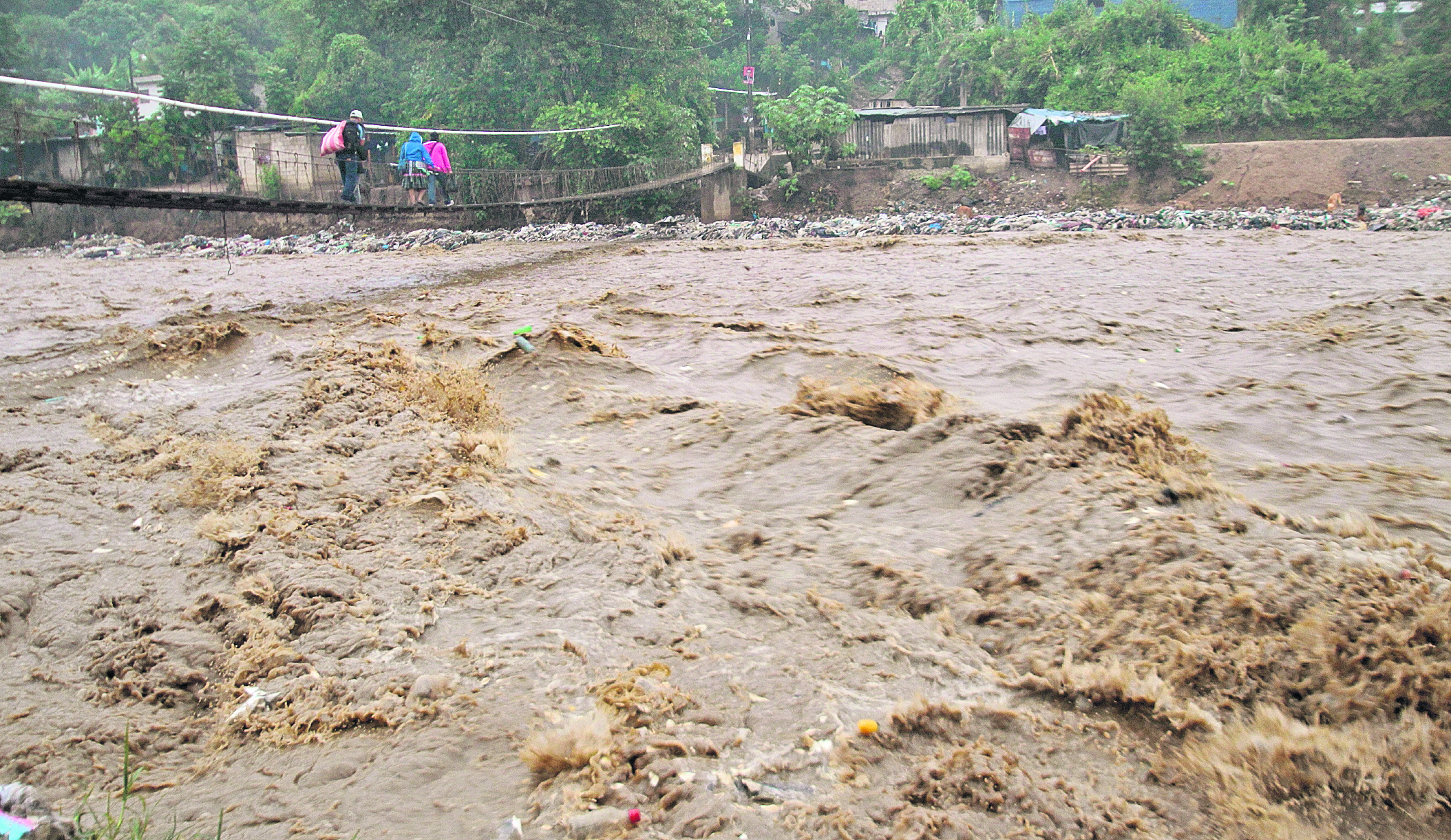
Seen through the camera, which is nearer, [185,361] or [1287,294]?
[185,361]

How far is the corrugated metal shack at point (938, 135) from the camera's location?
22.6 m

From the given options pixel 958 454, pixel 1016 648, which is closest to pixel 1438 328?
pixel 958 454

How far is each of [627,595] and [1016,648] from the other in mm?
1027

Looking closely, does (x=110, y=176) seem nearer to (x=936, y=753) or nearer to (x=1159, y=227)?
(x=1159, y=227)

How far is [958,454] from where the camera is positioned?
3393mm

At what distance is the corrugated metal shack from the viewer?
22562 mm

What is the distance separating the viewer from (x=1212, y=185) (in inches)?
811

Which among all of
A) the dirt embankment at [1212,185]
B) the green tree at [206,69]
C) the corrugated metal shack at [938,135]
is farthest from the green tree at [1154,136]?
the green tree at [206,69]

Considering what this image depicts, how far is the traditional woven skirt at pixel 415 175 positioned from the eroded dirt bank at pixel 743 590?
935cm

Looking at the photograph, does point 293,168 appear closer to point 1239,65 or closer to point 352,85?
point 352,85

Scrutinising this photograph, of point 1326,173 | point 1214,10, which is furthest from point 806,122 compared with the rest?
point 1214,10

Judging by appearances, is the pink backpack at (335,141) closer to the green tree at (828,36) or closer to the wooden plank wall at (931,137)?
the wooden plank wall at (931,137)

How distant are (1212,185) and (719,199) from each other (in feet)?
36.9

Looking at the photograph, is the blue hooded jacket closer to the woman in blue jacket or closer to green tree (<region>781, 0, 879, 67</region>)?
the woman in blue jacket
